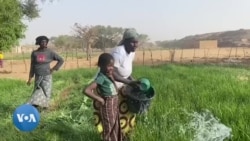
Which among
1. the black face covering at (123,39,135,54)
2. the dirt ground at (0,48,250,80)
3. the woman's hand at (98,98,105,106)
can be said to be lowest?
the dirt ground at (0,48,250,80)

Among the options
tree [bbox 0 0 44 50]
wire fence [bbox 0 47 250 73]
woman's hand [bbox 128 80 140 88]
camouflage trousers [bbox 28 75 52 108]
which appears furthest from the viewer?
wire fence [bbox 0 47 250 73]

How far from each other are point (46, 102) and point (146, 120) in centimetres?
375

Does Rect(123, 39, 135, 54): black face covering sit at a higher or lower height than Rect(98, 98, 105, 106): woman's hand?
higher

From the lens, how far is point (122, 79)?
5.22 metres

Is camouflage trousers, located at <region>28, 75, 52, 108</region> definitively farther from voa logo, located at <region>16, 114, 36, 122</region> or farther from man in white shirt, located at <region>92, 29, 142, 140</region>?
man in white shirt, located at <region>92, 29, 142, 140</region>

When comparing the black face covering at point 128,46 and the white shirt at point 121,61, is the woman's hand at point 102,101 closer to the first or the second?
the white shirt at point 121,61

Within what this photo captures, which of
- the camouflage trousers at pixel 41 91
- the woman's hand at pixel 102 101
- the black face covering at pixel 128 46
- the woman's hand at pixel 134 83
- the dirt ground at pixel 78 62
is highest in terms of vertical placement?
the black face covering at pixel 128 46

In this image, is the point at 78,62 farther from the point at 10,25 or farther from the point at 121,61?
the point at 121,61

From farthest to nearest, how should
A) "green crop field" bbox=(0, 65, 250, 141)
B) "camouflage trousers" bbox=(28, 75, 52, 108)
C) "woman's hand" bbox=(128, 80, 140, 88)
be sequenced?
"camouflage trousers" bbox=(28, 75, 52, 108) → "woman's hand" bbox=(128, 80, 140, 88) → "green crop field" bbox=(0, 65, 250, 141)

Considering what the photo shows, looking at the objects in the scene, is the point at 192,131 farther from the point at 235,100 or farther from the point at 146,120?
the point at 235,100

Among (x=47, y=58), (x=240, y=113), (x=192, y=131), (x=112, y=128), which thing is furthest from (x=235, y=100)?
(x=47, y=58)

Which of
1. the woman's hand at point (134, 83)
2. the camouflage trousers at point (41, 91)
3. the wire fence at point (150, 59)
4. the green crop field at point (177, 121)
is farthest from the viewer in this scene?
the wire fence at point (150, 59)

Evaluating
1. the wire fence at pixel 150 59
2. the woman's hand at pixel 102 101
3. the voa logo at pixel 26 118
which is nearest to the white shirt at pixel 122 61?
the woman's hand at pixel 102 101

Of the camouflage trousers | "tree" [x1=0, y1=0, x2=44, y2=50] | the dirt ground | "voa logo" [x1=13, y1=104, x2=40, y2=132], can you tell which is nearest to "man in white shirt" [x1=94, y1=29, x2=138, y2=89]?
"voa logo" [x1=13, y1=104, x2=40, y2=132]
